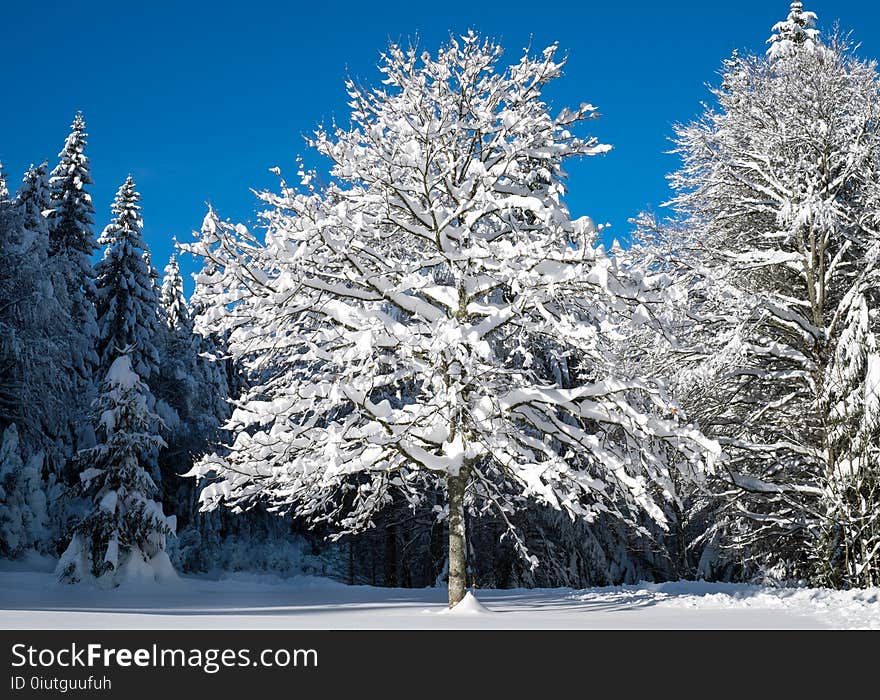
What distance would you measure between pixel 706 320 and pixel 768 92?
17.2 ft

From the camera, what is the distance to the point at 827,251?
52.0 ft

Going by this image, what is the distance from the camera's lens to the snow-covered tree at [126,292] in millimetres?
29688

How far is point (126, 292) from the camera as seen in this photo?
98.9 ft

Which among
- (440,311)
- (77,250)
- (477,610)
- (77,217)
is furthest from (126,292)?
(477,610)

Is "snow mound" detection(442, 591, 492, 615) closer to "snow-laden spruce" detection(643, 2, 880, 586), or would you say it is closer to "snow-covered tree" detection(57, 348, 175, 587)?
"snow-laden spruce" detection(643, 2, 880, 586)

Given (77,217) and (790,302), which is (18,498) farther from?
(790,302)

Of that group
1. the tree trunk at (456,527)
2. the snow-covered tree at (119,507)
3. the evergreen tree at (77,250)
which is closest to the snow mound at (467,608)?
the tree trunk at (456,527)

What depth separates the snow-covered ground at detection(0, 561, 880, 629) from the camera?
8.23m

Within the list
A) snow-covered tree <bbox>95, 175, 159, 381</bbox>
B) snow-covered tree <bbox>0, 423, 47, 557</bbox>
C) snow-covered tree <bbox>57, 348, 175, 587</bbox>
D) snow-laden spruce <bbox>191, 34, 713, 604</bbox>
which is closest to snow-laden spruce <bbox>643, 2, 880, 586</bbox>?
snow-laden spruce <bbox>191, 34, 713, 604</bbox>

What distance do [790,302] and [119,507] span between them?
16.1 meters

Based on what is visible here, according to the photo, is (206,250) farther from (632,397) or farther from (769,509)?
(769,509)

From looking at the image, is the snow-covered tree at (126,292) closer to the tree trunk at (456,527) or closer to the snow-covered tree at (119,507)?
the snow-covered tree at (119,507)
